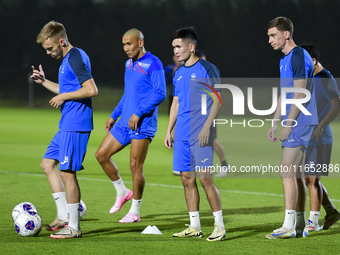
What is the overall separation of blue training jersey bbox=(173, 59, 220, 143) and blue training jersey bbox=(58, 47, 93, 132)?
913 mm

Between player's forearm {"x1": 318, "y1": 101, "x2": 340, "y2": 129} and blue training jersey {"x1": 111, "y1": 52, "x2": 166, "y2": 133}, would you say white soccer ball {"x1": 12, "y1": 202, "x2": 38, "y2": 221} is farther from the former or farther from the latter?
player's forearm {"x1": 318, "y1": 101, "x2": 340, "y2": 129}

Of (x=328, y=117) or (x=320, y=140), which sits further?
(x=320, y=140)

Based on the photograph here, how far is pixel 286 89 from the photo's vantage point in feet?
16.7

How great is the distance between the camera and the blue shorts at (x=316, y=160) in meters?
5.70

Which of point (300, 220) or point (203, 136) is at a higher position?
point (203, 136)

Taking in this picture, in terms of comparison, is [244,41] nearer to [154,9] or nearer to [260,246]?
[154,9]

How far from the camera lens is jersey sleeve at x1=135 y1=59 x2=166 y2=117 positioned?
5.98 m

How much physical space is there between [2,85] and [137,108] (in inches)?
1764

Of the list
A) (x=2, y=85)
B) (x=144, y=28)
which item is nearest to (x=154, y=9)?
(x=144, y=28)

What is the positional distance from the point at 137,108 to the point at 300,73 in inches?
78.3

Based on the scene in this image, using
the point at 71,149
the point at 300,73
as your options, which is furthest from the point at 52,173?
the point at 300,73

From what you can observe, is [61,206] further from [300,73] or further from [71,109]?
[300,73]

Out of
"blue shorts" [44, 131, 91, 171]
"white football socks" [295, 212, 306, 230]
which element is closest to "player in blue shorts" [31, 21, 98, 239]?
"blue shorts" [44, 131, 91, 171]

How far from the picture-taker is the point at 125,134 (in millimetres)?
6359
